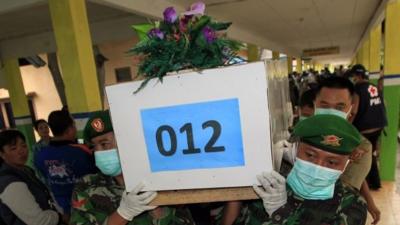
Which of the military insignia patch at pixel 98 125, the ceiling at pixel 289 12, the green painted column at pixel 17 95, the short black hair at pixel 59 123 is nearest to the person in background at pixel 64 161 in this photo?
the short black hair at pixel 59 123

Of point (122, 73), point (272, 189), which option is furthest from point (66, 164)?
point (122, 73)

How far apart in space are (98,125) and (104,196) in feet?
0.97

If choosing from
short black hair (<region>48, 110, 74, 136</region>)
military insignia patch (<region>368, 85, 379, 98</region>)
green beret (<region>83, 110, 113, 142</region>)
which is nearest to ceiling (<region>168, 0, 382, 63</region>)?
military insignia patch (<region>368, 85, 379, 98</region>)

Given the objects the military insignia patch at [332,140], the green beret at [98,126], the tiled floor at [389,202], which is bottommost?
the tiled floor at [389,202]

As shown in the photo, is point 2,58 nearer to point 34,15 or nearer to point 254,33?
point 34,15

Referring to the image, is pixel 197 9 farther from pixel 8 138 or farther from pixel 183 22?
pixel 8 138

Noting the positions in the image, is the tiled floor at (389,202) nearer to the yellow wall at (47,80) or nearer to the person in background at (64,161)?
the person in background at (64,161)

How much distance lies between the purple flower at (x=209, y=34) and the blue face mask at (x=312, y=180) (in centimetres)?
55

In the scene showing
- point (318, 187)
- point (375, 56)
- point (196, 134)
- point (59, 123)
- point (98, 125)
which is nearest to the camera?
point (196, 134)

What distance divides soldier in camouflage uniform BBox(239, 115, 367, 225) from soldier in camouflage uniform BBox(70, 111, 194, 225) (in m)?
0.31

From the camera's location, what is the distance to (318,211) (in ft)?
3.34

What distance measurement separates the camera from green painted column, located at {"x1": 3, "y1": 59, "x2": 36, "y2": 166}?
575cm

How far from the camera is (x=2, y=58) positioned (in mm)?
6000

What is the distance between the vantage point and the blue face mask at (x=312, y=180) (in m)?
1.01
